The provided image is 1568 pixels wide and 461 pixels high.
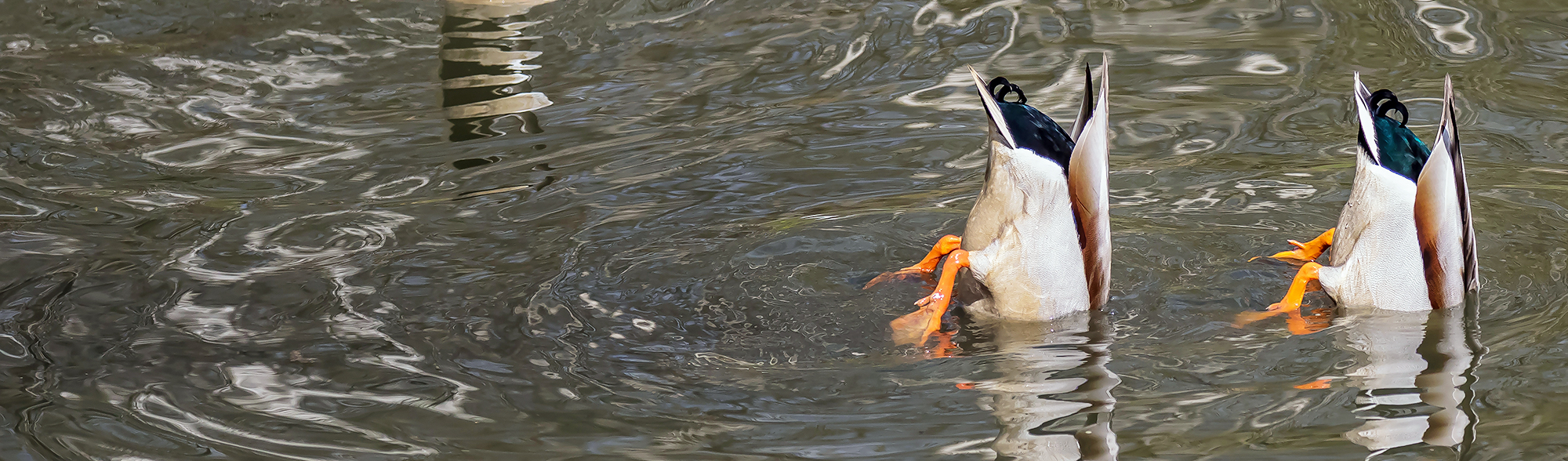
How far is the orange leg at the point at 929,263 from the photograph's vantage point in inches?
142

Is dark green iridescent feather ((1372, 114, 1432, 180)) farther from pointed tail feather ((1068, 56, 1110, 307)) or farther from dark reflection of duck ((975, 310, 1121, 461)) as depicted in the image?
dark reflection of duck ((975, 310, 1121, 461))

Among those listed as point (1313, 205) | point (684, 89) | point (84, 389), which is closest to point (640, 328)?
point (84, 389)

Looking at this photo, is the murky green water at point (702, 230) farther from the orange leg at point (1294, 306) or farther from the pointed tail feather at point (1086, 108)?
the pointed tail feather at point (1086, 108)

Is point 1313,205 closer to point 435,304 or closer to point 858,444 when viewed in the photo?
point 858,444

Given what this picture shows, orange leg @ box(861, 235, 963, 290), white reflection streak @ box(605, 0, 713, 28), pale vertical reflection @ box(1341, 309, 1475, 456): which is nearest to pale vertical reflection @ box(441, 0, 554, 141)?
white reflection streak @ box(605, 0, 713, 28)

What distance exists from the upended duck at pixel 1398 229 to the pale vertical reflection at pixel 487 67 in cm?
327

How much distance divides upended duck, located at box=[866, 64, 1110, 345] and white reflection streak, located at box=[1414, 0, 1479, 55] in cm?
368

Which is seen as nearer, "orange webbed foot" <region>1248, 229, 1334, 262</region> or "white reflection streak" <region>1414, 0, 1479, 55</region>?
"orange webbed foot" <region>1248, 229, 1334, 262</region>

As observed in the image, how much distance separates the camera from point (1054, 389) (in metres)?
2.94

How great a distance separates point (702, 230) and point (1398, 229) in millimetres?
2015

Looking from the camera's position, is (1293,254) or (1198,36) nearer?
(1293,254)

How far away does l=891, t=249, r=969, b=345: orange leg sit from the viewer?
3367mm

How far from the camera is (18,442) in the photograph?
9.16ft

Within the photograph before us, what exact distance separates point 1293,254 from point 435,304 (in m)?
2.37
